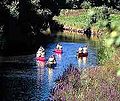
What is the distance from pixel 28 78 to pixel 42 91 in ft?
16.1

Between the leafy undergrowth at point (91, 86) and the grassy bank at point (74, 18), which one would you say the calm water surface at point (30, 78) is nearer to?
the leafy undergrowth at point (91, 86)

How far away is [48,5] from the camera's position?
7838cm

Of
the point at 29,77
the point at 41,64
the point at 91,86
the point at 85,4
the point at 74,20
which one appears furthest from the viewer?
the point at 85,4

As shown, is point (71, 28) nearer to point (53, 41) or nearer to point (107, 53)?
point (53, 41)

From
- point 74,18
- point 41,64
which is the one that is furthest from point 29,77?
point 74,18

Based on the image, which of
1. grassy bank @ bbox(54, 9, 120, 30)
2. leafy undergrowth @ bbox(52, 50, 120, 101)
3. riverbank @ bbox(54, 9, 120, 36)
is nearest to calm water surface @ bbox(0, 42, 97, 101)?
leafy undergrowth @ bbox(52, 50, 120, 101)

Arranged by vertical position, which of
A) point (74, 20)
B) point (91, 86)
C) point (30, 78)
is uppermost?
point (74, 20)

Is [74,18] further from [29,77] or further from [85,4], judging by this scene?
[29,77]

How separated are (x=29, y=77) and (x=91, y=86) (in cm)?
1405

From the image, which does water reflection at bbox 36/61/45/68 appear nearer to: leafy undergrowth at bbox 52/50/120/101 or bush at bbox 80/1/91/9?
leafy undergrowth at bbox 52/50/120/101

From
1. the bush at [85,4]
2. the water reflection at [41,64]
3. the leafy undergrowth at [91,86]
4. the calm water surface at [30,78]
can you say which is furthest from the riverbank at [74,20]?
the leafy undergrowth at [91,86]

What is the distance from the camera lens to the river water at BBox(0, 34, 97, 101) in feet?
97.3

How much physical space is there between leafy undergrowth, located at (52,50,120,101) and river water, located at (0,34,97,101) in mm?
3483

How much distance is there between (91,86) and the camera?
873 inches
